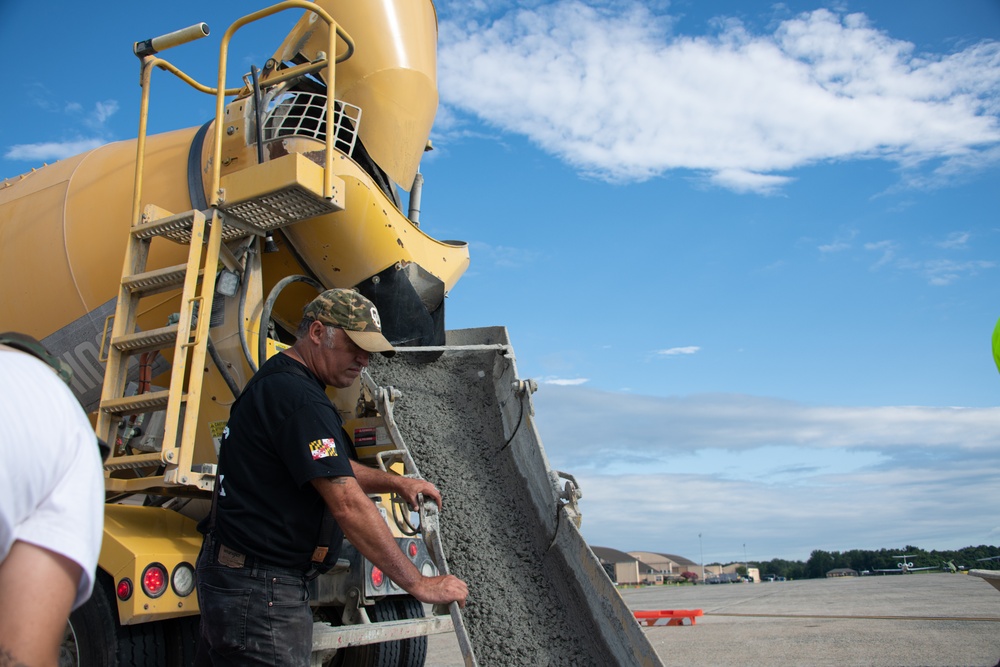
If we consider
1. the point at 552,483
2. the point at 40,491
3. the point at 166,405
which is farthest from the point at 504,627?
the point at 40,491

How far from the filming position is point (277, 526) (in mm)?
2486

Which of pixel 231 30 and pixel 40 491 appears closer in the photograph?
pixel 40 491

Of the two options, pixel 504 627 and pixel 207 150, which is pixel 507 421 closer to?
pixel 504 627

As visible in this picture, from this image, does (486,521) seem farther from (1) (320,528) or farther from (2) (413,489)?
(1) (320,528)

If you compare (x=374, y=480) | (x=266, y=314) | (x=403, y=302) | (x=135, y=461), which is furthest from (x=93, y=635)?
(x=403, y=302)

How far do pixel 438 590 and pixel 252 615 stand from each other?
573 millimetres

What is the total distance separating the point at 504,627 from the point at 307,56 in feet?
11.1

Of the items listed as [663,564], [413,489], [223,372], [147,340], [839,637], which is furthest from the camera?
[663,564]

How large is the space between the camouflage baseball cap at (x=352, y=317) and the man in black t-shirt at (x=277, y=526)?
212 millimetres

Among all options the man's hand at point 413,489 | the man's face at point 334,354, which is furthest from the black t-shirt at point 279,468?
the man's hand at point 413,489

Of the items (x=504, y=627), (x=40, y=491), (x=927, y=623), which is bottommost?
(x=927, y=623)

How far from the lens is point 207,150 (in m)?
4.49

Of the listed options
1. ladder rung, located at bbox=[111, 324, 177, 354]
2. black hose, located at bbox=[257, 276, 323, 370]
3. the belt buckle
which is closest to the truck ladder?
ladder rung, located at bbox=[111, 324, 177, 354]

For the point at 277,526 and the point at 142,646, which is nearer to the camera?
the point at 277,526
